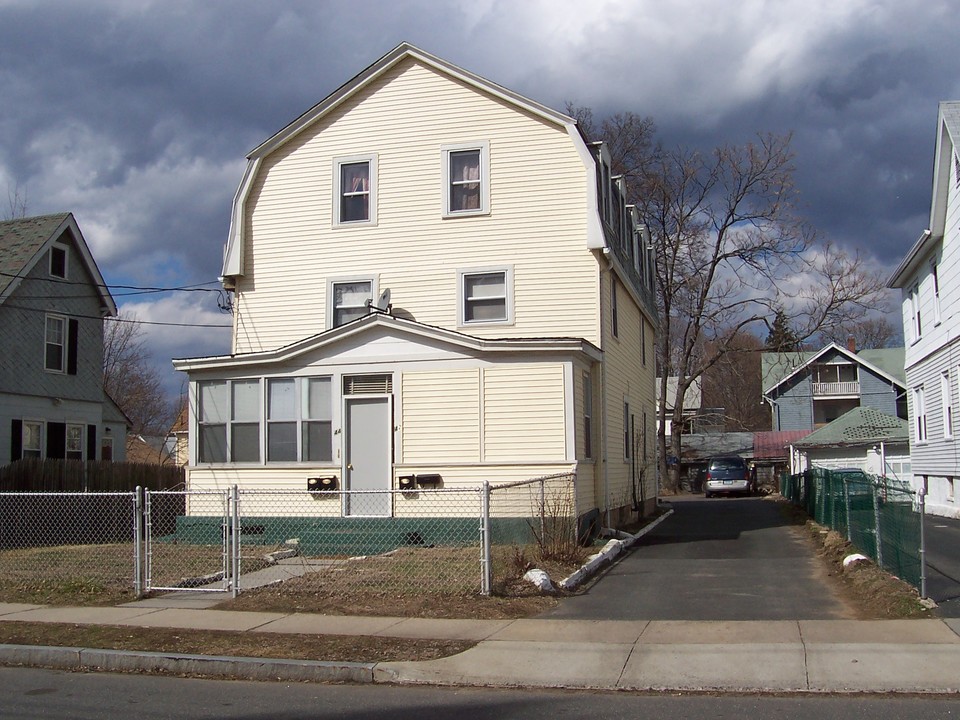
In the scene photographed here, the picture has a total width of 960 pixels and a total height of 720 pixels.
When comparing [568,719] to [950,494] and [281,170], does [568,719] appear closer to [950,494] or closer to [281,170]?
[281,170]

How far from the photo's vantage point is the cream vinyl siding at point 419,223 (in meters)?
19.5

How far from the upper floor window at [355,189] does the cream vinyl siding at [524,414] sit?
555 centimetres

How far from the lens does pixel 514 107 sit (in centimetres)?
1998

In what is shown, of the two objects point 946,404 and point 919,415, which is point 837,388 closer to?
point 919,415

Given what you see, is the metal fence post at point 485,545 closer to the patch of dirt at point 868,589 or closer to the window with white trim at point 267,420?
the patch of dirt at point 868,589

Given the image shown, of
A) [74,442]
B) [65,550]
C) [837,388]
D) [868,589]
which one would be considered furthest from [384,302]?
[837,388]

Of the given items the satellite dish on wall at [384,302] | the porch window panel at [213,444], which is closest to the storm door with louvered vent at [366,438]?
the satellite dish on wall at [384,302]

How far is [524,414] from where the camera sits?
17031 mm

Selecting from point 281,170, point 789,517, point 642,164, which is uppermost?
point 642,164

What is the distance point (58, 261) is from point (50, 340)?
236 centimetres

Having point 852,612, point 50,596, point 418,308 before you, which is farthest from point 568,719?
point 418,308

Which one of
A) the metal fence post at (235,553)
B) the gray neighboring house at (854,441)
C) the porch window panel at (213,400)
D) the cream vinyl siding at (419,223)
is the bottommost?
the metal fence post at (235,553)

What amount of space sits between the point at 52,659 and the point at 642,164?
39.8 metres

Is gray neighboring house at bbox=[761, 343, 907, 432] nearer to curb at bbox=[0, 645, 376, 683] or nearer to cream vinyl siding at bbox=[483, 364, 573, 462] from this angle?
cream vinyl siding at bbox=[483, 364, 573, 462]
